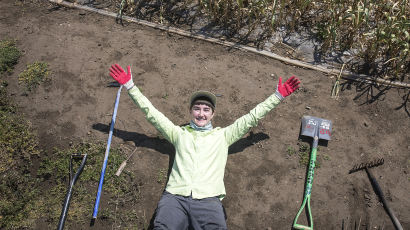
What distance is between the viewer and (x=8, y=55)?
212 inches

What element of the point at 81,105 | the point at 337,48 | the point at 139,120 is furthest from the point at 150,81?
the point at 337,48

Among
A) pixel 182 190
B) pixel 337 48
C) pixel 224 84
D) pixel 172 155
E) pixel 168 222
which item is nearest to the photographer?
pixel 168 222

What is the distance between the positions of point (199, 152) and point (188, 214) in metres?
0.77

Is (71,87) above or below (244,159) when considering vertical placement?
above

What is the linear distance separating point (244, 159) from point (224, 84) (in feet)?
4.68

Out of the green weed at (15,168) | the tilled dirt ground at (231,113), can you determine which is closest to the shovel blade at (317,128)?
the tilled dirt ground at (231,113)

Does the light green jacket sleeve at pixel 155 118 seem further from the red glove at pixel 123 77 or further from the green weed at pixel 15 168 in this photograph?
the green weed at pixel 15 168

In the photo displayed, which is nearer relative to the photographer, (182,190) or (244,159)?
(182,190)

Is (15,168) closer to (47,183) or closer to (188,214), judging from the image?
(47,183)

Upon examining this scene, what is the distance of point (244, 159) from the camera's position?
14.9 ft

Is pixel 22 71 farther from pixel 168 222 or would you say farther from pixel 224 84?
pixel 168 222

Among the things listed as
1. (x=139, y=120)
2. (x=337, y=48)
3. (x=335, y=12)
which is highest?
(x=335, y=12)

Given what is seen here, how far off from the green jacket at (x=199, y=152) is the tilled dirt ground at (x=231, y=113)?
56 cm

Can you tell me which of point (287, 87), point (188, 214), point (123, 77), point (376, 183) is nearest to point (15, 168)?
point (123, 77)
